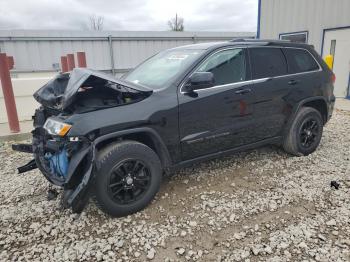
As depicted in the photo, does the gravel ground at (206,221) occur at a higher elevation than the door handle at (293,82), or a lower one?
lower

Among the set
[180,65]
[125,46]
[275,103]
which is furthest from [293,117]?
[125,46]

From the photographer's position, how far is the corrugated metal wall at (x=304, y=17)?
348 inches

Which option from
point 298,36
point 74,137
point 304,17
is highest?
point 304,17

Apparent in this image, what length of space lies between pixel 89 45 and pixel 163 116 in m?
12.3

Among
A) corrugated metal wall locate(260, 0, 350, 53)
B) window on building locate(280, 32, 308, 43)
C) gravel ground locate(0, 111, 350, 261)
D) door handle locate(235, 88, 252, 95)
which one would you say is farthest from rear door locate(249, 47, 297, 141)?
window on building locate(280, 32, 308, 43)

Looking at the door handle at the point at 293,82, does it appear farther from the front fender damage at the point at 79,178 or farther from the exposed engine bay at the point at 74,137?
the front fender damage at the point at 79,178

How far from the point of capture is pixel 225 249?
2.62 m

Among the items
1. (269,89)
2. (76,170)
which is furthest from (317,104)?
(76,170)

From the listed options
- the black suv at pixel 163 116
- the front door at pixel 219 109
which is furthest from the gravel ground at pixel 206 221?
the front door at pixel 219 109

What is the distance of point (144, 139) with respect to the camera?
3238 mm

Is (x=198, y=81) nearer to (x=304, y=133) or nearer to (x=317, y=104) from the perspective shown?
(x=304, y=133)

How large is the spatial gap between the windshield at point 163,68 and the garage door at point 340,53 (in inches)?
282

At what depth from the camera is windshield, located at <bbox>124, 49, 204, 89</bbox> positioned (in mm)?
3438

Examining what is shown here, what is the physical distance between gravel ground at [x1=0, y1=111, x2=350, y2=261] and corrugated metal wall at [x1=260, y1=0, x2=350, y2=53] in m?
6.63
